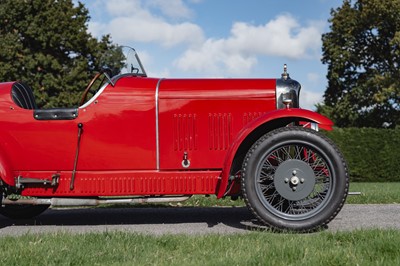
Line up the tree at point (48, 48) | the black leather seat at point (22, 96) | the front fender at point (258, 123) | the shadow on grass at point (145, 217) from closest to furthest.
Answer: the front fender at point (258, 123) → the black leather seat at point (22, 96) → the shadow on grass at point (145, 217) → the tree at point (48, 48)

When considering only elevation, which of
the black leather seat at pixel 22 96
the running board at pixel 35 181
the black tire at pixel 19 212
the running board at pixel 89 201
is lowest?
the black tire at pixel 19 212

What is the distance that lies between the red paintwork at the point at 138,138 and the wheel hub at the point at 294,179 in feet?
1.94

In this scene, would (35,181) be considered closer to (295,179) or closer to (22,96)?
(22,96)

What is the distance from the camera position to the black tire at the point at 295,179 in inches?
190

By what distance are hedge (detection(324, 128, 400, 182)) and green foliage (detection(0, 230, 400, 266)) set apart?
62.5 feet

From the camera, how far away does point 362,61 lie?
1313 inches

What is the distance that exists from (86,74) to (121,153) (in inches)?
932

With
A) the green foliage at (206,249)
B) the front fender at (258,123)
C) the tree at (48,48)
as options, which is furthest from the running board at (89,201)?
the tree at (48,48)

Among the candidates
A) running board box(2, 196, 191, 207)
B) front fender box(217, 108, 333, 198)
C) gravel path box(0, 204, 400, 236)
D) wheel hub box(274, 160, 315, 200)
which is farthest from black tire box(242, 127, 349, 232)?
running board box(2, 196, 191, 207)

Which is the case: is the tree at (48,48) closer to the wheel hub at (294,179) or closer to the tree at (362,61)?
the tree at (362,61)

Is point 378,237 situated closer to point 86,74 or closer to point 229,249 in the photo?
point 229,249

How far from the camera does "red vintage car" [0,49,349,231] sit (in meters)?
5.21

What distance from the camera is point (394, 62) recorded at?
32.1 metres

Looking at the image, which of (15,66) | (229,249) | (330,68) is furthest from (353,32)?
(229,249)
